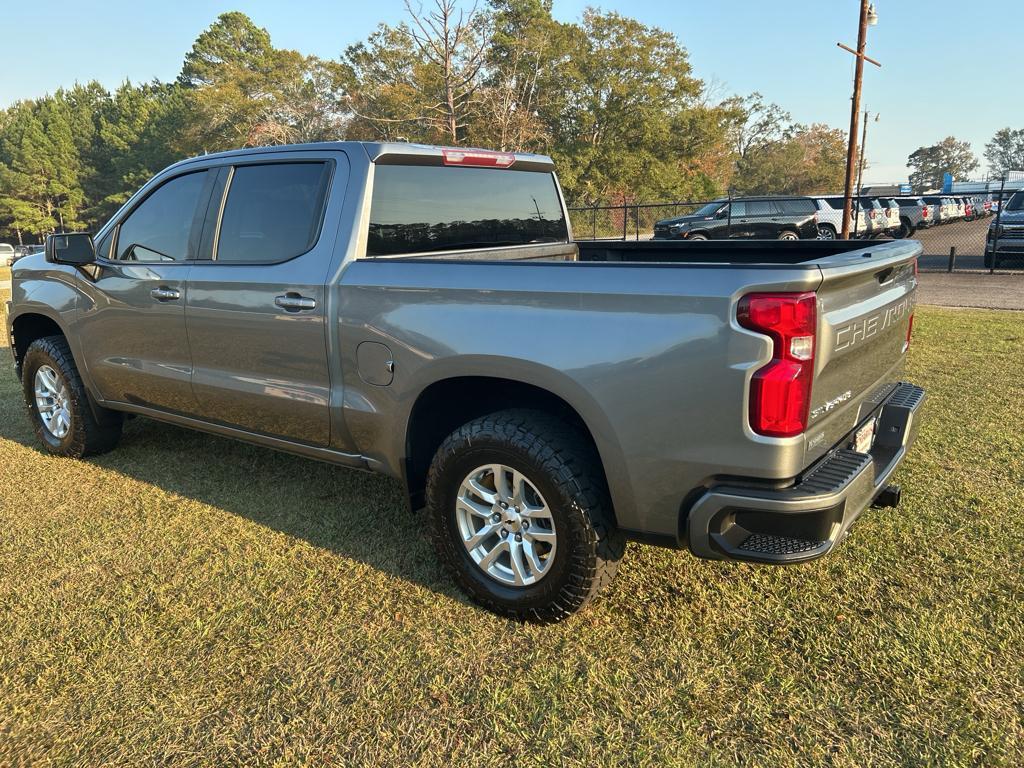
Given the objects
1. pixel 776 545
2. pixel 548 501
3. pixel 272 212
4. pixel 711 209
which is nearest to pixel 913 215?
pixel 711 209

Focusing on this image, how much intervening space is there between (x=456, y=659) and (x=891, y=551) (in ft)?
6.67

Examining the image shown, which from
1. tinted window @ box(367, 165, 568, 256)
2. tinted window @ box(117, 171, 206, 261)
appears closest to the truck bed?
tinted window @ box(367, 165, 568, 256)

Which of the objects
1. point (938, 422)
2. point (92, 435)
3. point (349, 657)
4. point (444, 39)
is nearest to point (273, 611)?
point (349, 657)

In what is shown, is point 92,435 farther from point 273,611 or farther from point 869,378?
point 869,378

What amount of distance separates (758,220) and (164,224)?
17.6 meters

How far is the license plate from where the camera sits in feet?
8.59

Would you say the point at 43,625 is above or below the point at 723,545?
below

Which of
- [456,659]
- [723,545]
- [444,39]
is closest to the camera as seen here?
[723,545]

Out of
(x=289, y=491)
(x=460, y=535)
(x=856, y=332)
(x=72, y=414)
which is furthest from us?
(x=72, y=414)

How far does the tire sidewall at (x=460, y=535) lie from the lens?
2486 mm

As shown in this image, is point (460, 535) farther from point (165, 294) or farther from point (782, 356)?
point (165, 294)

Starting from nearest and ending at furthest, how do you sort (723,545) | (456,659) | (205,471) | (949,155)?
(723,545), (456,659), (205,471), (949,155)

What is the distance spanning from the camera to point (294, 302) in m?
3.09

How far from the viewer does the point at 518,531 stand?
8.87ft
